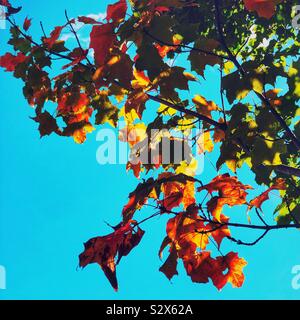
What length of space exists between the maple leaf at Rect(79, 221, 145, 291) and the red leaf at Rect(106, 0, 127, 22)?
1.01m

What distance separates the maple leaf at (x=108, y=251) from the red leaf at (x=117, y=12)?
1.01m

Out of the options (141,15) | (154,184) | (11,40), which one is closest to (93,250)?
(154,184)

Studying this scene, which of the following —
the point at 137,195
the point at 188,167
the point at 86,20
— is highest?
the point at 86,20

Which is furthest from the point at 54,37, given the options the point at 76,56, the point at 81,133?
the point at 81,133

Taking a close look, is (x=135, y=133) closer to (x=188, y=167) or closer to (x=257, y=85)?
(x=188, y=167)

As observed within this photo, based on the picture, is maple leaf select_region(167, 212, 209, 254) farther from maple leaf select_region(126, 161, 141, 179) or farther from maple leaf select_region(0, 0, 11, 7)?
maple leaf select_region(0, 0, 11, 7)

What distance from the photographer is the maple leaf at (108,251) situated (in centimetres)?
201

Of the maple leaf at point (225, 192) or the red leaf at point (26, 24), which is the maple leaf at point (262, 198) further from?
the red leaf at point (26, 24)

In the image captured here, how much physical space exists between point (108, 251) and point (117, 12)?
114 cm

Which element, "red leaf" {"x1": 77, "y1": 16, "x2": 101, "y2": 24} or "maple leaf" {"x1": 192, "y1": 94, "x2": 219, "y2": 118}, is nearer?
"red leaf" {"x1": 77, "y1": 16, "x2": 101, "y2": 24}

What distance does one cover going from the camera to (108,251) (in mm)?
2029

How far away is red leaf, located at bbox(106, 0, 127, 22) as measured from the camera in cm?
197

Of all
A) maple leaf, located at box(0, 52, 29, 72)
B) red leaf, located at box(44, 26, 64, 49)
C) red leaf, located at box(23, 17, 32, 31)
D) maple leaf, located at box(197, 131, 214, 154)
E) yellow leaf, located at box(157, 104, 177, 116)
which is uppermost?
red leaf, located at box(23, 17, 32, 31)

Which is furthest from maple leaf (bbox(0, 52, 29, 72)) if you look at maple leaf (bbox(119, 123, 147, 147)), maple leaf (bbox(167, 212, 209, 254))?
maple leaf (bbox(167, 212, 209, 254))
